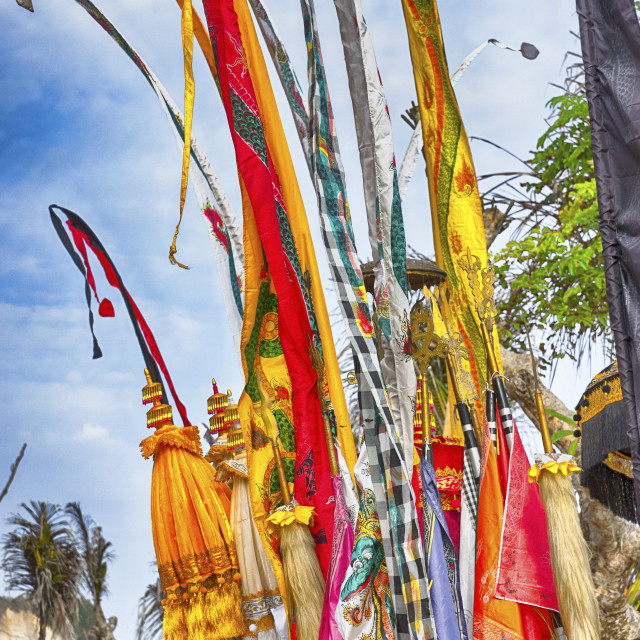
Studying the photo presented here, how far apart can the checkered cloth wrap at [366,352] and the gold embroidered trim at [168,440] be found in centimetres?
82

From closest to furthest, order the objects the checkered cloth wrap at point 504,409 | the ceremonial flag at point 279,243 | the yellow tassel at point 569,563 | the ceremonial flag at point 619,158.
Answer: the ceremonial flag at point 619,158
the yellow tassel at point 569,563
the checkered cloth wrap at point 504,409
the ceremonial flag at point 279,243

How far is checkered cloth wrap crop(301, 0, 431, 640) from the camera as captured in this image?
1.77 metres

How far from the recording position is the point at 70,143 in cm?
943

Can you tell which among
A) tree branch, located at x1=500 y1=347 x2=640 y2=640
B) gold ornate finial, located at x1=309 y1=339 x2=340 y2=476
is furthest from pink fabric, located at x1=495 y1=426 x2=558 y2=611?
tree branch, located at x1=500 y1=347 x2=640 y2=640

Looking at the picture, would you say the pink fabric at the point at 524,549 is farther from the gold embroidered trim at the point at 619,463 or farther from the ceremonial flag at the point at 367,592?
the gold embroidered trim at the point at 619,463

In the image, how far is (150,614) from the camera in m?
8.32

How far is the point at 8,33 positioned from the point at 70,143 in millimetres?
1389

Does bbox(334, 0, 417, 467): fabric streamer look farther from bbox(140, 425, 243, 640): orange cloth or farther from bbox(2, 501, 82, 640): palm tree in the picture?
bbox(2, 501, 82, 640): palm tree

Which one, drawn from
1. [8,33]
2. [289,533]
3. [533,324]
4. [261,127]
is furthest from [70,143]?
[289,533]

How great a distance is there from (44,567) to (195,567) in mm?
6078

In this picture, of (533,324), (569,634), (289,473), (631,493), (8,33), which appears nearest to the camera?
(569,634)

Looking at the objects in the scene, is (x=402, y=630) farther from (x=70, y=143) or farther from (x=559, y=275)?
(x=70, y=143)

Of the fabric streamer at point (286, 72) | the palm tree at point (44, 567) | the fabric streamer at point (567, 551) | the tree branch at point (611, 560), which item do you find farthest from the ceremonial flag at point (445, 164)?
the palm tree at point (44, 567)

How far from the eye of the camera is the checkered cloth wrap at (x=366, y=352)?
177cm
